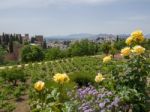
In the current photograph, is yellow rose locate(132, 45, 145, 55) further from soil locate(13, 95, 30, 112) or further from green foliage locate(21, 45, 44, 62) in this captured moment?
green foliage locate(21, 45, 44, 62)

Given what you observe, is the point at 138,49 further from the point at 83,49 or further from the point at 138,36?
the point at 83,49

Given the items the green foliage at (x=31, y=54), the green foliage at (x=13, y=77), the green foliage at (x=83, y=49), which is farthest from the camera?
the green foliage at (x=83, y=49)

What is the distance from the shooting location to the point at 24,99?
15336mm

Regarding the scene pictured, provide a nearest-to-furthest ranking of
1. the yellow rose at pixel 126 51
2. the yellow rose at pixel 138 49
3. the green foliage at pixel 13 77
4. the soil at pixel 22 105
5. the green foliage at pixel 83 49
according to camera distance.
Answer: the yellow rose at pixel 138 49
the yellow rose at pixel 126 51
the soil at pixel 22 105
the green foliage at pixel 13 77
the green foliage at pixel 83 49

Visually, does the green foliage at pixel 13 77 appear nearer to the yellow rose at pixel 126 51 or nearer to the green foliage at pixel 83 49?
the yellow rose at pixel 126 51

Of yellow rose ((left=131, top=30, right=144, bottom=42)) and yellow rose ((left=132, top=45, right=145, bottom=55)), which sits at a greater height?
yellow rose ((left=131, top=30, right=144, bottom=42))

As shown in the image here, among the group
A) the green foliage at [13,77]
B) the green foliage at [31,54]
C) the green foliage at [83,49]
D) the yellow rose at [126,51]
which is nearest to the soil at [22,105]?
the green foliage at [13,77]

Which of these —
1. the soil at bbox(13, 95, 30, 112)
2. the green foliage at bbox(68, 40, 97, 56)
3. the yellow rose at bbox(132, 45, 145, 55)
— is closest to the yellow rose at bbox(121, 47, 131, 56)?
the yellow rose at bbox(132, 45, 145, 55)

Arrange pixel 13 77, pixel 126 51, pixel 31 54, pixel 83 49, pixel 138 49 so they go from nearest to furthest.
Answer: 1. pixel 138 49
2. pixel 126 51
3. pixel 13 77
4. pixel 31 54
5. pixel 83 49

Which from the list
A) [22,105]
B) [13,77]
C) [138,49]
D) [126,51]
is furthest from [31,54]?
[138,49]

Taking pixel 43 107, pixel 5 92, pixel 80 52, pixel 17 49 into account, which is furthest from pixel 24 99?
pixel 17 49

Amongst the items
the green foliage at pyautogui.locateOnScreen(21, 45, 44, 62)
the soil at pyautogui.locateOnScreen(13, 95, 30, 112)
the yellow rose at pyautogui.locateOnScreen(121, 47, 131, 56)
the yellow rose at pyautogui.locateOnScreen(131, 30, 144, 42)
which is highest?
the yellow rose at pyautogui.locateOnScreen(131, 30, 144, 42)

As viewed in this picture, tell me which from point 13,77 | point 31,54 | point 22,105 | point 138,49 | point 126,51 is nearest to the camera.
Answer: point 138,49

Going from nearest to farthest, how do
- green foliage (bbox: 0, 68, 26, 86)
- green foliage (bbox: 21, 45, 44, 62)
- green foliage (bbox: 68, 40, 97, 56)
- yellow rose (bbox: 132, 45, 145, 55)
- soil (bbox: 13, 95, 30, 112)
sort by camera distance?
yellow rose (bbox: 132, 45, 145, 55) → soil (bbox: 13, 95, 30, 112) → green foliage (bbox: 0, 68, 26, 86) → green foliage (bbox: 21, 45, 44, 62) → green foliage (bbox: 68, 40, 97, 56)
